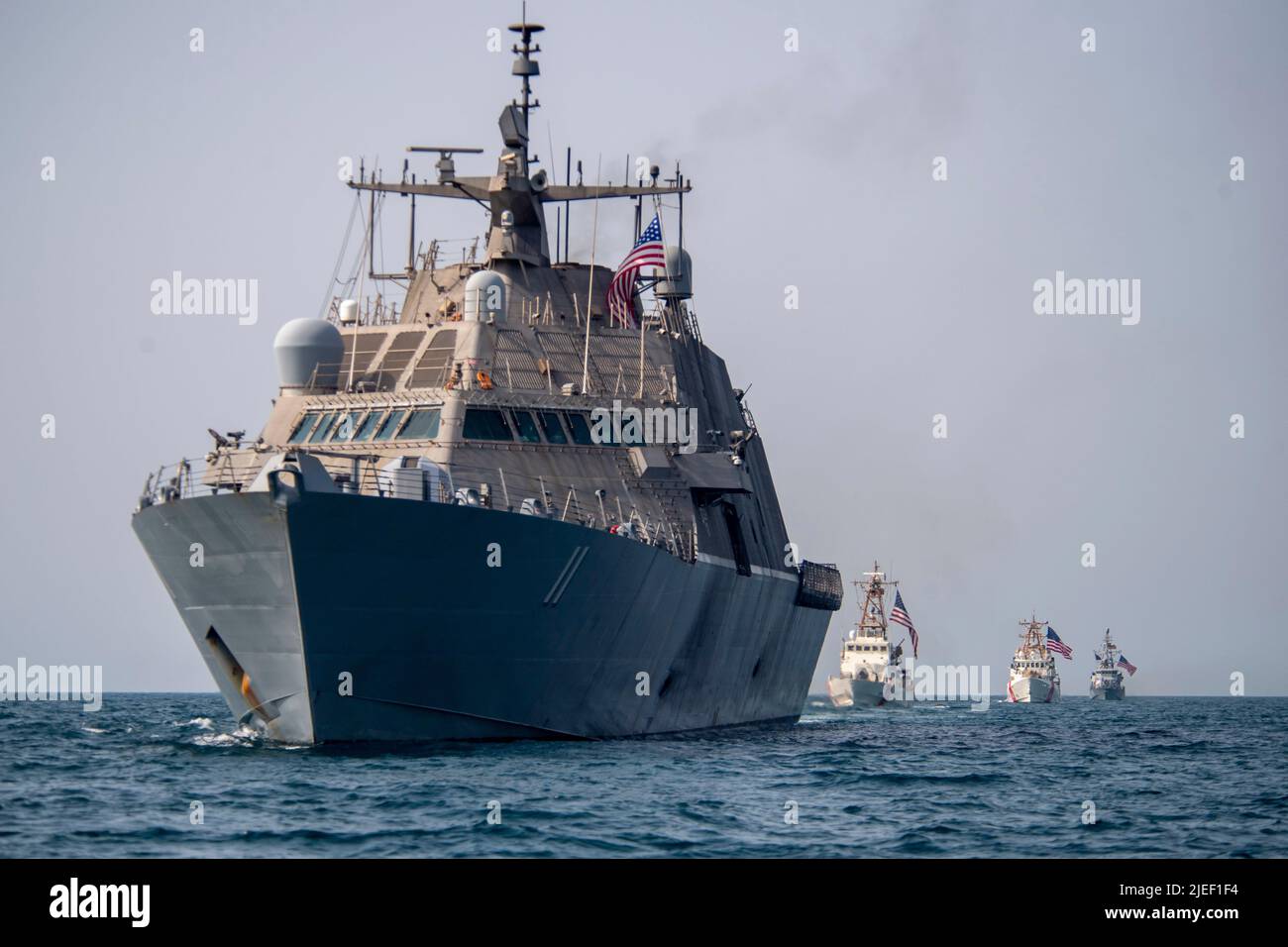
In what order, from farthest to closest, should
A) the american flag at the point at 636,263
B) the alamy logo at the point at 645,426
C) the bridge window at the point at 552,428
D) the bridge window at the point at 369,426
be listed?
the american flag at the point at 636,263 → the alamy logo at the point at 645,426 → the bridge window at the point at 552,428 → the bridge window at the point at 369,426

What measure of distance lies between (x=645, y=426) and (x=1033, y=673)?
8961 centimetres

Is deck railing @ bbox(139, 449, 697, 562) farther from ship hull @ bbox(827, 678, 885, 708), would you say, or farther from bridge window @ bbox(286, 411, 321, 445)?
ship hull @ bbox(827, 678, 885, 708)

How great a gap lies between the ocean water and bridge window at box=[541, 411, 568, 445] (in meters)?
6.46

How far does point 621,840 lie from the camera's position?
1961cm

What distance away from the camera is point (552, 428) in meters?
34.3

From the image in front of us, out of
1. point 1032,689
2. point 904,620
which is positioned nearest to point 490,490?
point 904,620

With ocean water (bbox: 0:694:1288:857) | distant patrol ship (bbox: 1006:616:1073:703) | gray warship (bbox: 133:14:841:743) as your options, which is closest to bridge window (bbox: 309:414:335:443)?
gray warship (bbox: 133:14:841:743)

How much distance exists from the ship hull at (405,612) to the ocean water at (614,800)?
81cm

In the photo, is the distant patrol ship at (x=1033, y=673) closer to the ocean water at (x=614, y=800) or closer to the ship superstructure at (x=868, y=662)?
the ship superstructure at (x=868, y=662)

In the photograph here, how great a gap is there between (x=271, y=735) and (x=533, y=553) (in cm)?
571

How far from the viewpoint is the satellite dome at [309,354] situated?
3562 cm

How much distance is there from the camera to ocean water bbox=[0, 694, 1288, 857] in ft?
63.5
